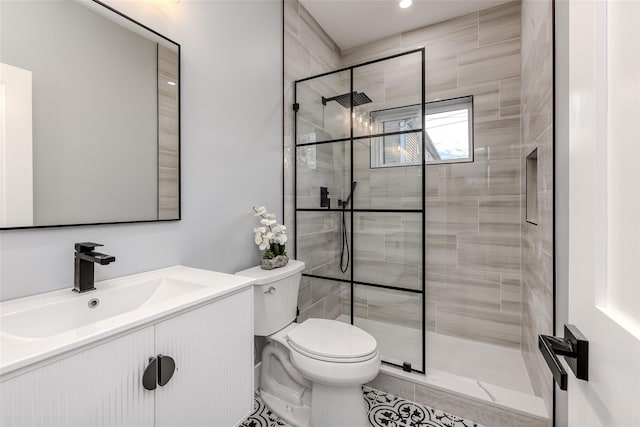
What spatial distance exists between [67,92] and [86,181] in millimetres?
319

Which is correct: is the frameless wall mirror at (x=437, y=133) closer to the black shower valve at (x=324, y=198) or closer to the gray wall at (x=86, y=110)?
the black shower valve at (x=324, y=198)

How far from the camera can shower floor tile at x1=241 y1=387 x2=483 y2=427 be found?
1.62 m

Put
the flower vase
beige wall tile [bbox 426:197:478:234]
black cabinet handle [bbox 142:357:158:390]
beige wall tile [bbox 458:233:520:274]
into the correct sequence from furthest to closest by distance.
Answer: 1. beige wall tile [bbox 426:197:478:234]
2. beige wall tile [bbox 458:233:520:274]
3. the flower vase
4. black cabinet handle [bbox 142:357:158:390]

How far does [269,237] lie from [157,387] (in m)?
1.02

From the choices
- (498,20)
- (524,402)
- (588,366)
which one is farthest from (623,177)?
(498,20)

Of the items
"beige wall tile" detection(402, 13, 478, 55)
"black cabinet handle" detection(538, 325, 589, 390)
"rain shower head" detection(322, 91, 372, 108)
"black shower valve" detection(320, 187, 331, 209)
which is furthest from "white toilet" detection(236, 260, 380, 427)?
"beige wall tile" detection(402, 13, 478, 55)

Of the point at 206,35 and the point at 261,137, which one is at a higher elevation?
the point at 206,35

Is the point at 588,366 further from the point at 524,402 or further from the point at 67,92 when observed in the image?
the point at 67,92

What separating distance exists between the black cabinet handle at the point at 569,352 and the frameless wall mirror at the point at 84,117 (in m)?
1.42

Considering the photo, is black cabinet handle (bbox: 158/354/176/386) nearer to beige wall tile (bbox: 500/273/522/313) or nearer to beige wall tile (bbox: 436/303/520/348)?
beige wall tile (bbox: 436/303/520/348)

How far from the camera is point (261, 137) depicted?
1952 mm

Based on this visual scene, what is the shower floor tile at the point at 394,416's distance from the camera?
1.62 meters

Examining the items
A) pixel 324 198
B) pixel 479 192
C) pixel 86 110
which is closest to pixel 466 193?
pixel 479 192

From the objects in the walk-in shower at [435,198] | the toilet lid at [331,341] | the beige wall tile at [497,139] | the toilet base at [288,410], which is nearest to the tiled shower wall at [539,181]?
the walk-in shower at [435,198]
